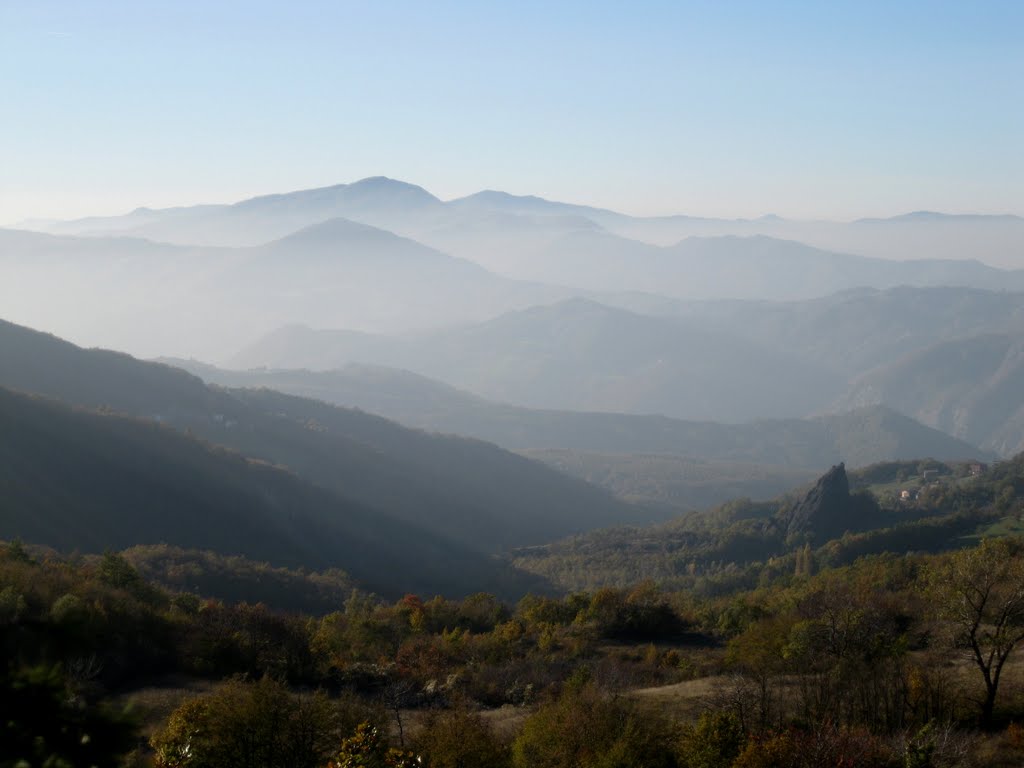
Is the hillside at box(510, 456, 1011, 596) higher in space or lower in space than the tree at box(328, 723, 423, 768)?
lower

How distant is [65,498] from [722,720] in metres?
98.4

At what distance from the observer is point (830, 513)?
5404 inches

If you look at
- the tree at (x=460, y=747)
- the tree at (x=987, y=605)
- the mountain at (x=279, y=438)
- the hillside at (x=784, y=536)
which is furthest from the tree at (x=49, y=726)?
the mountain at (x=279, y=438)

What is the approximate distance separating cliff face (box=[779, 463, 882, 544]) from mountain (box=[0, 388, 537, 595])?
49389 mm

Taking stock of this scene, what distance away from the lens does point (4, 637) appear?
10555mm

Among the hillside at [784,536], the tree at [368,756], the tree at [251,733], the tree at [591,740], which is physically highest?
the tree at [368,756]

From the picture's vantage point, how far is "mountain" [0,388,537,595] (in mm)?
97875

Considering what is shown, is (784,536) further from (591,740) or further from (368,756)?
(368,756)

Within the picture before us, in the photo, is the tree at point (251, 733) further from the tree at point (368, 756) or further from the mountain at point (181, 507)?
the mountain at point (181, 507)

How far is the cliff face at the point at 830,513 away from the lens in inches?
5290

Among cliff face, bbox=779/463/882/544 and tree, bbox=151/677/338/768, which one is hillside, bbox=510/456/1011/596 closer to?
cliff face, bbox=779/463/882/544

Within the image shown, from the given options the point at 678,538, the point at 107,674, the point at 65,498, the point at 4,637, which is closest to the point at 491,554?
the point at 678,538

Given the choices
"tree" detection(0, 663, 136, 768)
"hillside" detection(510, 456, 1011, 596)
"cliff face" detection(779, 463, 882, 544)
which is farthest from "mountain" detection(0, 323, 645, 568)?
"tree" detection(0, 663, 136, 768)

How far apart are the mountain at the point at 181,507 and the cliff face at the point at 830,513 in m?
49.4
